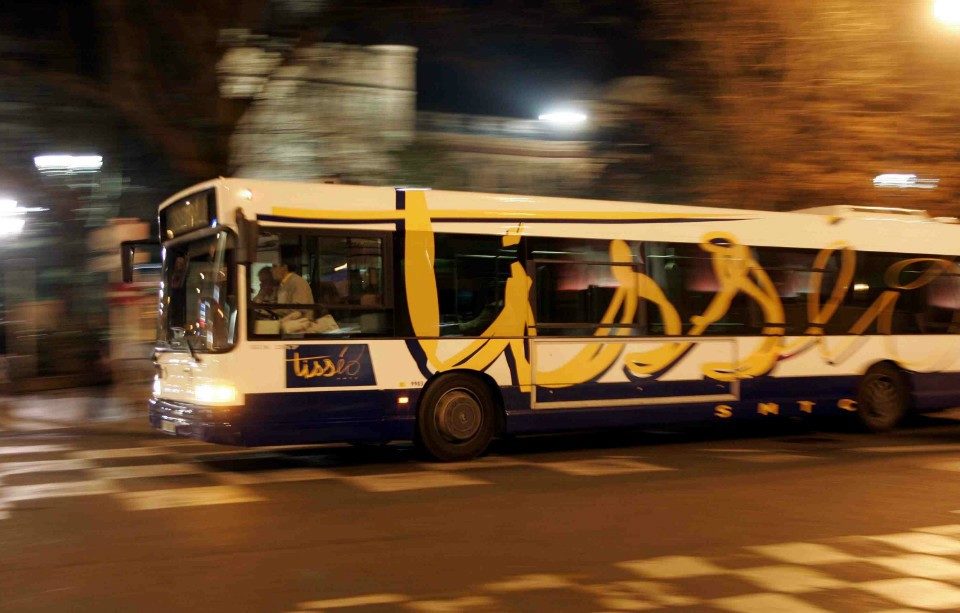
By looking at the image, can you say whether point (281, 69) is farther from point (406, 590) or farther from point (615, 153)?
point (406, 590)

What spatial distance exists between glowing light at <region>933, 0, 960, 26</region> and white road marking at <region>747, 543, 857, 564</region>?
1285 centimetres

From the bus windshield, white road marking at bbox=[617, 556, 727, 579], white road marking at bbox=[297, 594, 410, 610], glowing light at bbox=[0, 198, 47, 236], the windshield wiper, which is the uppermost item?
glowing light at bbox=[0, 198, 47, 236]

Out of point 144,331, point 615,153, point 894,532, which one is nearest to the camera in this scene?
point 894,532

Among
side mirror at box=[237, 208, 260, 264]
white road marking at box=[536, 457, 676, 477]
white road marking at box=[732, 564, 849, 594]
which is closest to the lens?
white road marking at box=[732, 564, 849, 594]

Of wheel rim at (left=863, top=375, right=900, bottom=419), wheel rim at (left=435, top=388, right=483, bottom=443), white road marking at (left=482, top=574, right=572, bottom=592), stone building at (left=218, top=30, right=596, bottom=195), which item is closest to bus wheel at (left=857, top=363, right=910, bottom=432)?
wheel rim at (left=863, top=375, right=900, bottom=419)

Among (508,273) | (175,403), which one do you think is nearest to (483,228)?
(508,273)

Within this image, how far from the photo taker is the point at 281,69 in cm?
1573

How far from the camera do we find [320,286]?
9.99 m

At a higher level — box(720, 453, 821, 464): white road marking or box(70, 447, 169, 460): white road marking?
box(70, 447, 169, 460): white road marking

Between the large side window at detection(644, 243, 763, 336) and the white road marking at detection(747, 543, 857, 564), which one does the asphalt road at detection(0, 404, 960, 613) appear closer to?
the white road marking at detection(747, 543, 857, 564)

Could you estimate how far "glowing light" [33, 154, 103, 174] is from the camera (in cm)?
1681

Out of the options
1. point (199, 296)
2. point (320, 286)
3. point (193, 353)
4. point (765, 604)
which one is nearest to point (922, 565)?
point (765, 604)

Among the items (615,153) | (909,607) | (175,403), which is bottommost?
(909,607)

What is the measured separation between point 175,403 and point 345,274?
217 cm
